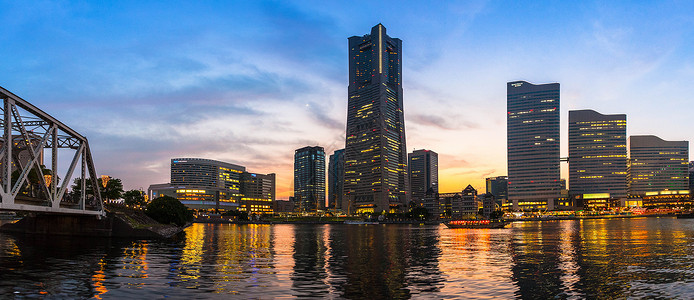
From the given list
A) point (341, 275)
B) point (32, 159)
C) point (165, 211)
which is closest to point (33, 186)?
point (32, 159)

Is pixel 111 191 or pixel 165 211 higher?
pixel 111 191

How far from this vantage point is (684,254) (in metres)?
73.8

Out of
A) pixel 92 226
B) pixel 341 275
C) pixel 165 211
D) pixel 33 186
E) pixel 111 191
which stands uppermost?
pixel 33 186

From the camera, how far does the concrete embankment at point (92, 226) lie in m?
113

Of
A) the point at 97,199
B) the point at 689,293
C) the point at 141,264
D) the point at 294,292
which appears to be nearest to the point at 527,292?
the point at 689,293

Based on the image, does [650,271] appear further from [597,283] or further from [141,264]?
[141,264]

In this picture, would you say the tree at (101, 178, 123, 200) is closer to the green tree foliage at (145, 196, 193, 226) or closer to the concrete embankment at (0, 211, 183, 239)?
the green tree foliage at (145, 196, 193, 226)

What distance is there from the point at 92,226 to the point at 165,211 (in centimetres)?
4051

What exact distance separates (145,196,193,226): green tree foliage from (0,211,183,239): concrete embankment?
25.5m

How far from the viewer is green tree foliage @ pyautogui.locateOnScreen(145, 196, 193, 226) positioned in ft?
493

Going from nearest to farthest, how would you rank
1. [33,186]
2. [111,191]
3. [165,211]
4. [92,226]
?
[33,186]
[92,226]
[165,211]
[111,191]

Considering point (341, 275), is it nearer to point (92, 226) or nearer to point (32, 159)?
point (32, 159)

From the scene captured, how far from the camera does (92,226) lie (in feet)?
370

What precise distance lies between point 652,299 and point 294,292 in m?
28.3
